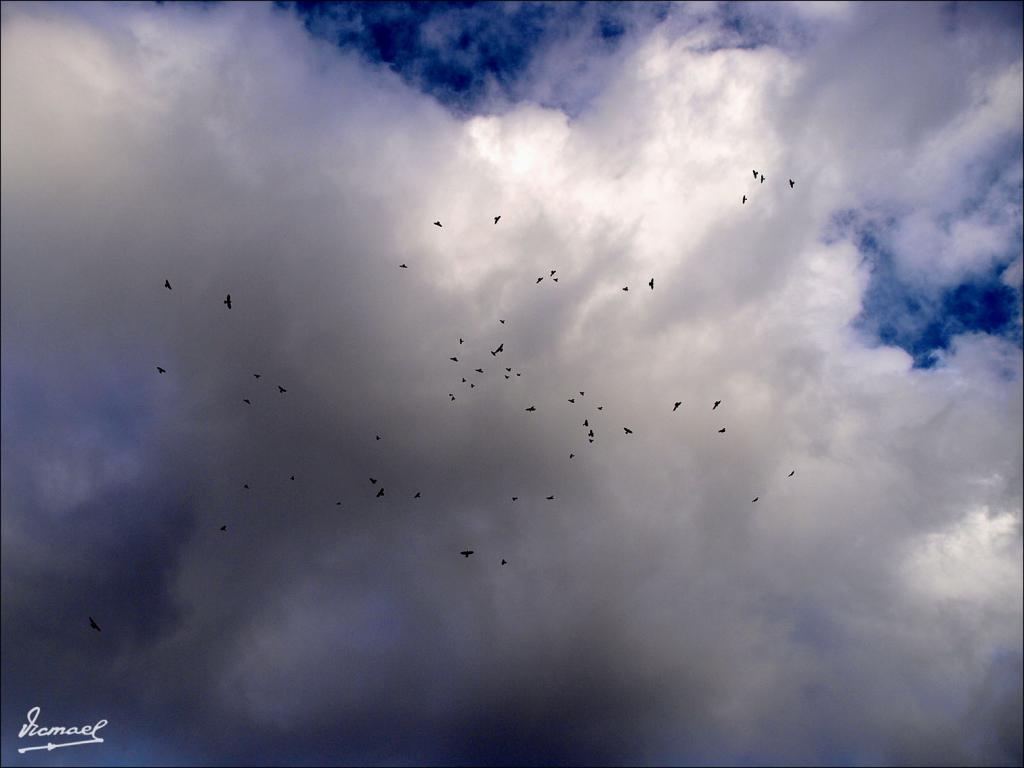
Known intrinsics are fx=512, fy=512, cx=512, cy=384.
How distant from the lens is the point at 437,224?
3531 inches

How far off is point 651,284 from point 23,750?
132045mm

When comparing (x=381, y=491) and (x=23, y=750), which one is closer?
(x=23, y=750)

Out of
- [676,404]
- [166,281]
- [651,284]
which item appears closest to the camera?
[651,284]

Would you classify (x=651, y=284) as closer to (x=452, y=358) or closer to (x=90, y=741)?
(x=452, y=358)

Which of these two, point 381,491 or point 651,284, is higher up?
point 651,284

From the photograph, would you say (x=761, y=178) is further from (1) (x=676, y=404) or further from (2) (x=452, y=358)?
(2) (x=452, y=358)

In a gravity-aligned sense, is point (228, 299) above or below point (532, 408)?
above

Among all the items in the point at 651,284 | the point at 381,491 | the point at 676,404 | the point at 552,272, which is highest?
the point at 552,272

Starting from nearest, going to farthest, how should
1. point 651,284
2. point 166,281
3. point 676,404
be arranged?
point 651,284 < point 166,281 < point 676,404

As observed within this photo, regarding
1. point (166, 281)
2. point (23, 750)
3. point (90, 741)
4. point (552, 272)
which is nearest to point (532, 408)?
point (552, 272)

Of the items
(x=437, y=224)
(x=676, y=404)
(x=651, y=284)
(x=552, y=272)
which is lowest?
(x=676, y=404)

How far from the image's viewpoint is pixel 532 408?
96.8 metres

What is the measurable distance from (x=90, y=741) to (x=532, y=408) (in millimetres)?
94864

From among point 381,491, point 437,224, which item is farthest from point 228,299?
point 381,491
